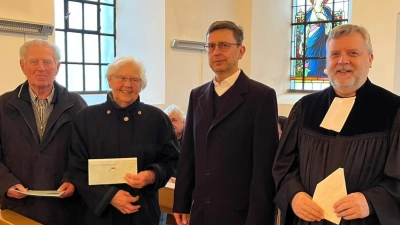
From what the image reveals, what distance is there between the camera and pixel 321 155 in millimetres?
1869

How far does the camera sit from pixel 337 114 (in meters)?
1.89

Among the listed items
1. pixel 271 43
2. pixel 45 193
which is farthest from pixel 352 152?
pixel 271 43

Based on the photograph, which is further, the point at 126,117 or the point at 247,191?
the point at 126,117

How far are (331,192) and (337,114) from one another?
13.8 inches

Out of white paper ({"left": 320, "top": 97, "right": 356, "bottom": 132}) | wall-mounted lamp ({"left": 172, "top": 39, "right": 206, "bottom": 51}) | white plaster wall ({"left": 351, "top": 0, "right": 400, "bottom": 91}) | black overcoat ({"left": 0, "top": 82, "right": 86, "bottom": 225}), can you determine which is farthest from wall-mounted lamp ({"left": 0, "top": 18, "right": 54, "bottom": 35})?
white plaster wall ({"left": 351, "top": 0, "right": 400, "bottom": 91})

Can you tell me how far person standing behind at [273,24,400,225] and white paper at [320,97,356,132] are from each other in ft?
0.04

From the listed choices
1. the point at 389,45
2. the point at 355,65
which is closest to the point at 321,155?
the point at 355,65

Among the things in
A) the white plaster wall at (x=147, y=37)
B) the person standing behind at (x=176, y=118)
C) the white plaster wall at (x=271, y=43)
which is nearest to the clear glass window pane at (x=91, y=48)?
the white plaster wall at (x=147, y=37)

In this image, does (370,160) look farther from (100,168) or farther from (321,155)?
(100,168)

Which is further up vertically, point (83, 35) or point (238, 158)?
point (83, 35)

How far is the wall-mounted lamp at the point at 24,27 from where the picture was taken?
4.00 meters

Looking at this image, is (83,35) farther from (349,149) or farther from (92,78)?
(349,149)

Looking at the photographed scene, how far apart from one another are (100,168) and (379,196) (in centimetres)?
134

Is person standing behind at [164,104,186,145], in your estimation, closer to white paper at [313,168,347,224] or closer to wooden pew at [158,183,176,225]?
wooden pew at [158,183,176,225]
